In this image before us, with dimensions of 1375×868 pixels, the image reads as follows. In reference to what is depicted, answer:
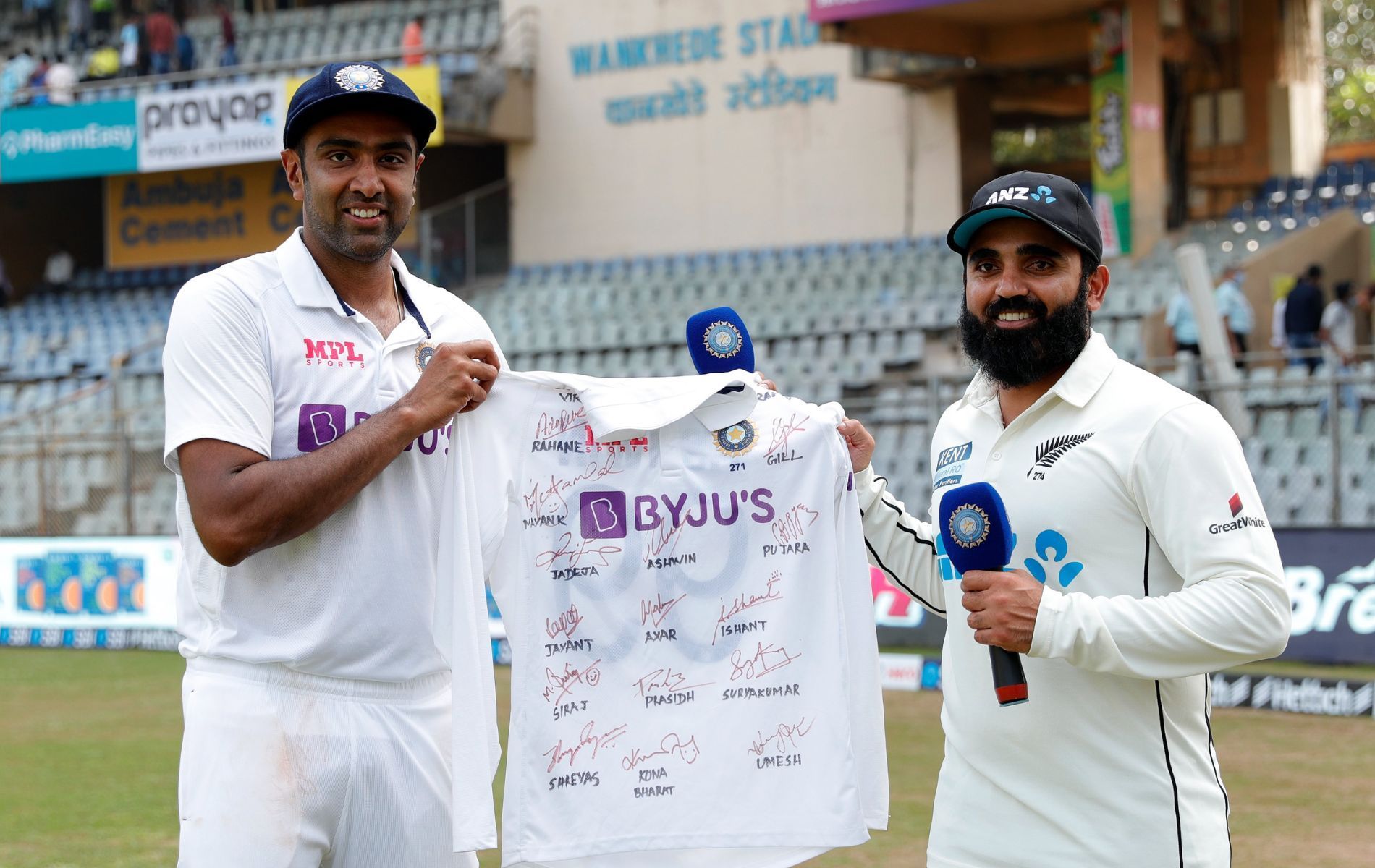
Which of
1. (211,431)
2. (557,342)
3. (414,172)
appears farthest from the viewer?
(557,342)

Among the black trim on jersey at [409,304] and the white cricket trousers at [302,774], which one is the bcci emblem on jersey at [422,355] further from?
the white cricket trousers at [302,774]

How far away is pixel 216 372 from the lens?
3053mm

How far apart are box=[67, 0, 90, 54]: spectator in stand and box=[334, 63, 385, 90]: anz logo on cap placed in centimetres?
2736

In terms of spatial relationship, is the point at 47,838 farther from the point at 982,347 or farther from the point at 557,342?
the point at 557,342

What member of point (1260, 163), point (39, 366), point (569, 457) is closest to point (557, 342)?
point (39, 366)

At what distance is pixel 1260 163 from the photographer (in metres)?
23.1

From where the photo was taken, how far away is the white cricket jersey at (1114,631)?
280 cm

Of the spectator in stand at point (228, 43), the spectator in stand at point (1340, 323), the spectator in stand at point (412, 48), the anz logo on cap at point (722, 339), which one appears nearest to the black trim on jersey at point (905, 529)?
the anz logo on cap at point (722, 339)

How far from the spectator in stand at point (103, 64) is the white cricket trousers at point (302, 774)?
25284 millimetres

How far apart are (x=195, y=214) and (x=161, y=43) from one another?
347cm

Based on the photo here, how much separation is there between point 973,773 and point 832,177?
67.6ft
